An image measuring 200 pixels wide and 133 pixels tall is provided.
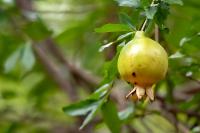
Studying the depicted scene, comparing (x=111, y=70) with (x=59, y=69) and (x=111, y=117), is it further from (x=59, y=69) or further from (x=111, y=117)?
(x=59, y=69)

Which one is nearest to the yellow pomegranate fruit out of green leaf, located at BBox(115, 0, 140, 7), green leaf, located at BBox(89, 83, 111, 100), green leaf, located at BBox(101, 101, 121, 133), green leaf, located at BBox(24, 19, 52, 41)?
green leaf, located at BBox(115, 0, 140, 7)

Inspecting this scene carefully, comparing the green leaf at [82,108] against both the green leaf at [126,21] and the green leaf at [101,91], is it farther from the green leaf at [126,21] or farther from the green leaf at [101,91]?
the green leaf at [126,21]

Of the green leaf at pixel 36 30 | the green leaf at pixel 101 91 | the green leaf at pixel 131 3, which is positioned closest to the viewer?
the green leaf at pixel 131 3

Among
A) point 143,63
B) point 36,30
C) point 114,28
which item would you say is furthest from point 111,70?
point 36,30

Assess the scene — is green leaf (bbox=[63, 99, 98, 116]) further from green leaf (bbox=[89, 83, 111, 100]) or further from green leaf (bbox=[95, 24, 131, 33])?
green leaf (bbox=[95, 24, 131, 33])

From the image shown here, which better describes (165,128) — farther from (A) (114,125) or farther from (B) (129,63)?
(B) (129,63)

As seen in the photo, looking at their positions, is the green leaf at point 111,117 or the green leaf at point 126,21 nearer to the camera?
the green leaf at point 126,21

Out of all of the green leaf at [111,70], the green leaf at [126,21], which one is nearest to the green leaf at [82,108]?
the green leaf at [111,70]

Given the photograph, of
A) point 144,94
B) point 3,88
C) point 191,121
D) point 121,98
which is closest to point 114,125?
point 144,94
